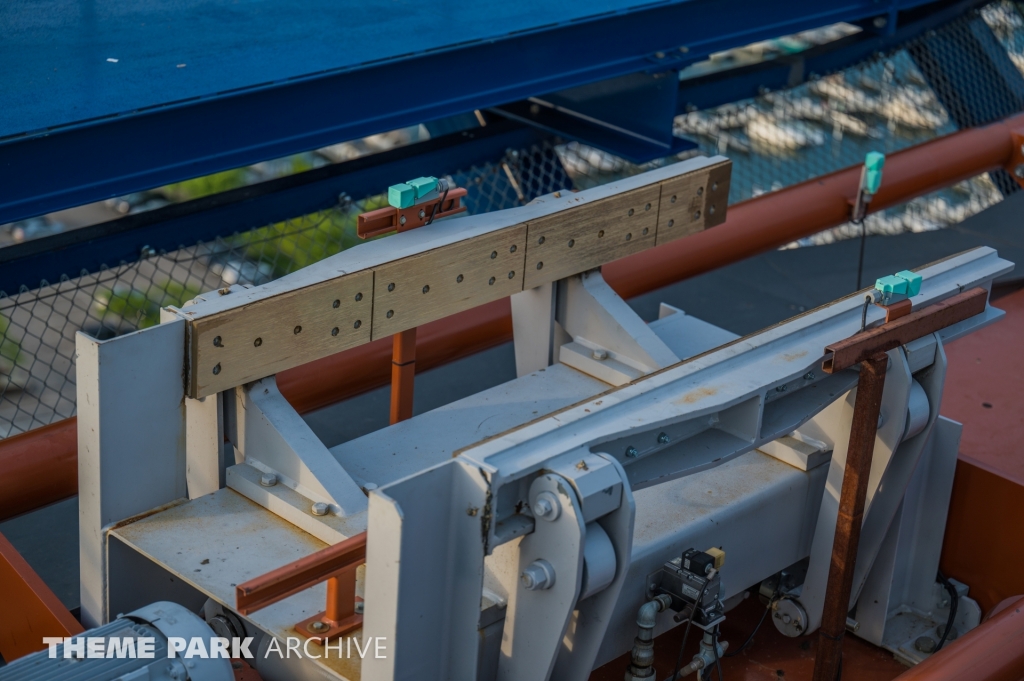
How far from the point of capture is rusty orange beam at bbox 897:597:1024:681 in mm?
2105

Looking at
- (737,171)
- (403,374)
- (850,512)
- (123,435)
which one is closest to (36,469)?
(123,435)

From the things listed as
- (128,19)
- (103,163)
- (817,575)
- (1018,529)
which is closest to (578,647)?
(817,575)

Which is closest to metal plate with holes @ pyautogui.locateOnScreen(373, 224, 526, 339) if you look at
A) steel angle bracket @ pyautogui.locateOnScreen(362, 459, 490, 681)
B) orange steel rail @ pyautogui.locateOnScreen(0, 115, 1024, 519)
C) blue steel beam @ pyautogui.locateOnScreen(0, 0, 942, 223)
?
orange steel rail @ pyautogui.locateOnScreen(0, 115, 1024, 519)

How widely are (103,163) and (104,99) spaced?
0.17 m

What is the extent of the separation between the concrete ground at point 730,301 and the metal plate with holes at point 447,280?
139cm

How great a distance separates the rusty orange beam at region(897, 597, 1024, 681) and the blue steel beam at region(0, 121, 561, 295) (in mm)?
2505

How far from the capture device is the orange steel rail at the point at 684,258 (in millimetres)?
2488

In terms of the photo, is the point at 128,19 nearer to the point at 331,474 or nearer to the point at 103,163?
the point at 103,163

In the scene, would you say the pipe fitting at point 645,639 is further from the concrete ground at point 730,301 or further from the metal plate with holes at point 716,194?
the concrete ground at point 730,301

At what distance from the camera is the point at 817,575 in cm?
247

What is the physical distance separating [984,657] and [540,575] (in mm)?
927

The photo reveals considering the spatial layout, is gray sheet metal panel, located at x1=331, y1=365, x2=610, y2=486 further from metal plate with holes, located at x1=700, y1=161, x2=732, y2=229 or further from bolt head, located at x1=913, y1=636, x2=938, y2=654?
bolt head, located at x1=913, y1=636, x2=938, y2=654

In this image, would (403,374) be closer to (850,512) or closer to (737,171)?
(850,512)

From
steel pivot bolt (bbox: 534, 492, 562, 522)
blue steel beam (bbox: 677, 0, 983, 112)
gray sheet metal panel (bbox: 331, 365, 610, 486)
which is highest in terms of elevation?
blue steel beam (bbox: 677, 0, 983, 112)
